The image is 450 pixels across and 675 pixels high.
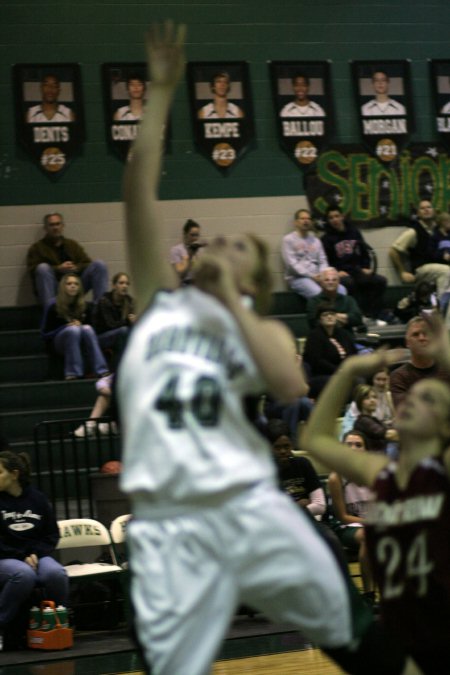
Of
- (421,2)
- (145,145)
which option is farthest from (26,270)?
(145,145)

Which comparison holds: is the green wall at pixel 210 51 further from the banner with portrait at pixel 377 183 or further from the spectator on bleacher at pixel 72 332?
the spectator on bleacher at pixel 72 332

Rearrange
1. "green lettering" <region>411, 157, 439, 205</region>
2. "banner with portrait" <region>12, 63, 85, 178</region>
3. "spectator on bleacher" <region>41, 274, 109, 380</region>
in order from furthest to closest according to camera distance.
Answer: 1. "green lettering" <region>411, 157, 439, 205</region>
2. "banner with portrait" <region>12, 63, 85, 178</region>
3. "spectator on bleacher" <region>41, 274, 109, 380</region>

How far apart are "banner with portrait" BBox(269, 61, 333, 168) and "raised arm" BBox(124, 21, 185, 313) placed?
11.2 meters

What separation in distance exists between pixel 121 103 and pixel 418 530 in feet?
36.2

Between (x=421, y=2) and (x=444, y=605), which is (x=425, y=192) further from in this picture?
(x=444, y=605)

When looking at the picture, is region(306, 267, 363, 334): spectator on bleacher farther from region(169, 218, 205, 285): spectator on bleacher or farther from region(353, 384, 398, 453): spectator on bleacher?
region(353, 384, 398, 453): spectator on bleacher

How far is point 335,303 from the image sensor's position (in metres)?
12.8

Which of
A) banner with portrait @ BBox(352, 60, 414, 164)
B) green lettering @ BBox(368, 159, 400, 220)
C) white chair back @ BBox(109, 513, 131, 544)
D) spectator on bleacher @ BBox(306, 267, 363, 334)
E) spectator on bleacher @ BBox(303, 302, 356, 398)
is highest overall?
banner with portrait @ BBox(352, 60, 414, 164)

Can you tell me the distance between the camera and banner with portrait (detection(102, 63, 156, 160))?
14.4 metres

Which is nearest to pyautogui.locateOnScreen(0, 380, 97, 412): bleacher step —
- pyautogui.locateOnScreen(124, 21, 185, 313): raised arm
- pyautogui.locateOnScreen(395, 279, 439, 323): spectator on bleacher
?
pyautogui.locateOnScreen(395, 279, 439, 323): spectator on bleacher

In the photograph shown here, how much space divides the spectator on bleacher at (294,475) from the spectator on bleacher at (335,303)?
4168 mm

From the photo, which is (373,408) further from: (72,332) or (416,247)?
(416,247)

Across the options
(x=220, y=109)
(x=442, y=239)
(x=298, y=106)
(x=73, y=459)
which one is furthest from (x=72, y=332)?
(x=442, y=239)

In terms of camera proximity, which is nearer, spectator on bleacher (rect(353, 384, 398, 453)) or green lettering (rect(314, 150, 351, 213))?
spectator on bleacher (rect(353, 384, 398, 453))
